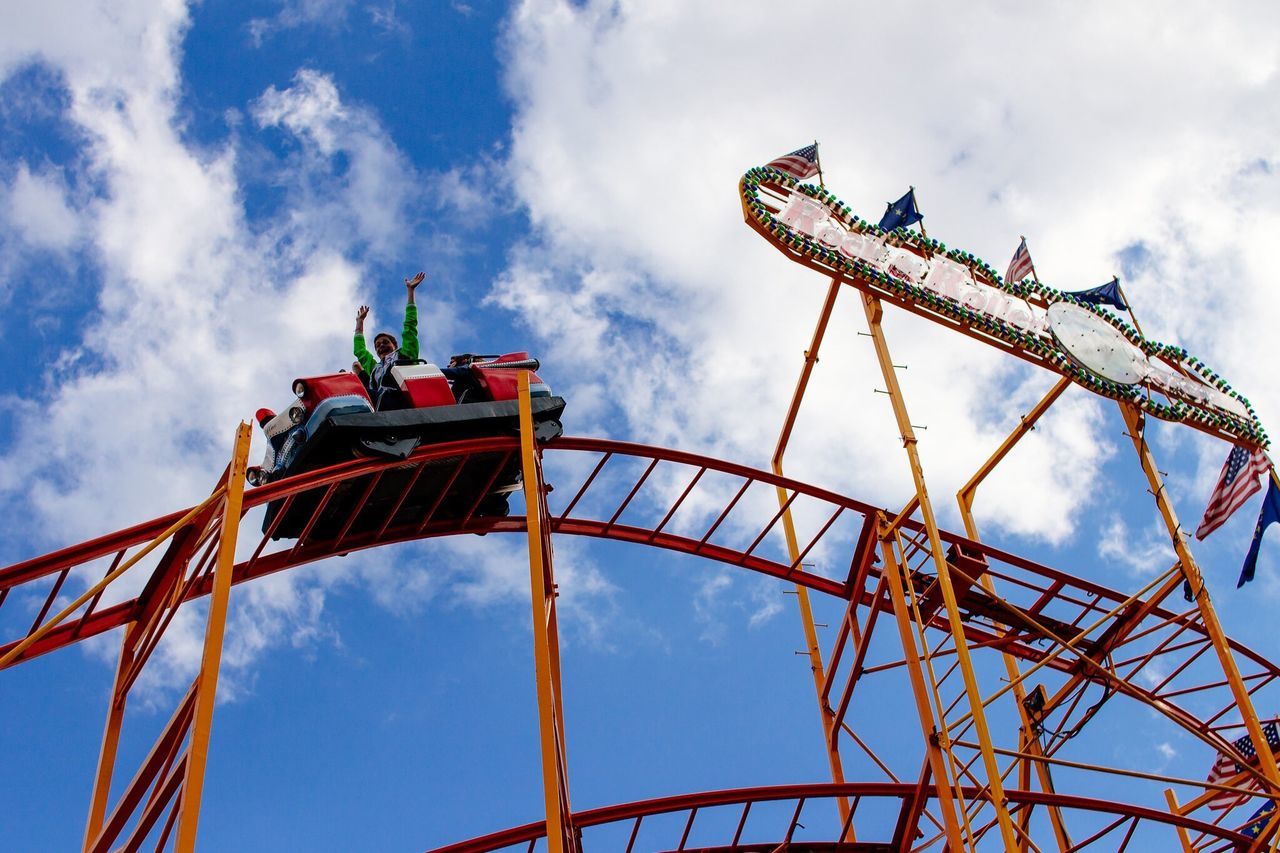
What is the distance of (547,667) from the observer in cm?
662

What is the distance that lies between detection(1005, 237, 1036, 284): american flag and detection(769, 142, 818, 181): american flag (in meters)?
2.37

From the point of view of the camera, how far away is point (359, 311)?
32.4ft

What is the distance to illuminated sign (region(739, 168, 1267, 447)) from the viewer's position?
1179 centimetres

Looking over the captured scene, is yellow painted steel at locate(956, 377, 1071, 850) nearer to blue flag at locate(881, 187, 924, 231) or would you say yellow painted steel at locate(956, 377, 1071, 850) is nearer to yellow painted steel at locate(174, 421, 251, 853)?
blue flag at locate(881, 187, 924, 231)

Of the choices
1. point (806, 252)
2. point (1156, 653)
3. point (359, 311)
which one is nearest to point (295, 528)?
point (359, 311)

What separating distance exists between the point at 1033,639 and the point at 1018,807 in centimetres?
193

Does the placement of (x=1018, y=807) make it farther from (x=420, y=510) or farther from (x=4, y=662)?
(x=4, y=662)

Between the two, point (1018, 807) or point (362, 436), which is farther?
point (1018, 807)

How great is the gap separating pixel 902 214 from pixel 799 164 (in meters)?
1.22

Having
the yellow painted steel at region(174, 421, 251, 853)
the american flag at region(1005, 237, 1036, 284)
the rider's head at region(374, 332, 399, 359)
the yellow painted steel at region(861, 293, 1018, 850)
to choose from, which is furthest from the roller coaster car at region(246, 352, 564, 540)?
the american flag at region(1005, 237, 1036, 284)

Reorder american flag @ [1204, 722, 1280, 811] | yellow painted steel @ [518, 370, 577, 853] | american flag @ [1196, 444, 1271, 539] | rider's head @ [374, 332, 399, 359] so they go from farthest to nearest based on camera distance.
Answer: american flag @ [1196, 444, 1271, 539]
american flag @ [1204, 722, 1280, 811]
rider's head @ [374, 332, 399, 359]
yellow painted steel @ [518, 370, 577, 853]

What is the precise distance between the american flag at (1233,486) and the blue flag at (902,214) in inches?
162

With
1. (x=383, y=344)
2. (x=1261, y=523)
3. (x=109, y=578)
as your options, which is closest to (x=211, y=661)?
(x=109, y=578)

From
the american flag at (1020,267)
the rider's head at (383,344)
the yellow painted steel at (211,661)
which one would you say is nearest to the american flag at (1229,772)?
the american flag at (1020,267)
